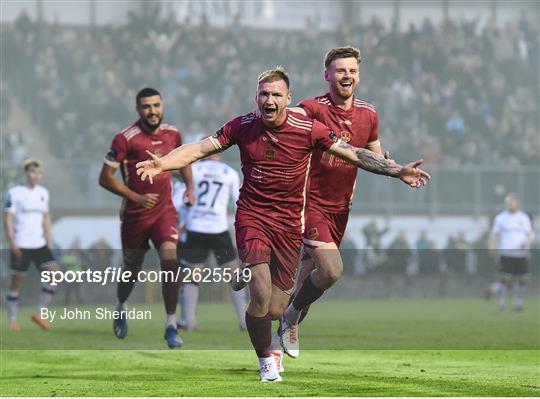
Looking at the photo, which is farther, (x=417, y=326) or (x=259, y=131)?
(x=417, y=326)

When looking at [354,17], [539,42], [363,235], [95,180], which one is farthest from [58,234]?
[539,42]

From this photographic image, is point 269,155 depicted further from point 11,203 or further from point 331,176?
point 11,203

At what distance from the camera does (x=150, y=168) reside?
353 inches

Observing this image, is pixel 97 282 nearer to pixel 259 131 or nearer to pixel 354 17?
pixel 354 17

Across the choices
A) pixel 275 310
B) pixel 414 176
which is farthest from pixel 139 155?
pixel 414 176

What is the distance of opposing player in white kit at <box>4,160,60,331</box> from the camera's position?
60.7 feet

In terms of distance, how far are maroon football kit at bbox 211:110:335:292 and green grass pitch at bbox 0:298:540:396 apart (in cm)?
112

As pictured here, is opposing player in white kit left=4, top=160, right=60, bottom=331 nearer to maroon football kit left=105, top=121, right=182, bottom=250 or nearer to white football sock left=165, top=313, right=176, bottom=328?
maroon football kit left=105, top=121, right=182, bottom=250

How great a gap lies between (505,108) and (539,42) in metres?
2.84

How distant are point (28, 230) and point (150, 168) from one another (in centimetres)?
1041

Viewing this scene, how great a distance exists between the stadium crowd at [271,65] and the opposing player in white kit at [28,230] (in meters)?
12.1

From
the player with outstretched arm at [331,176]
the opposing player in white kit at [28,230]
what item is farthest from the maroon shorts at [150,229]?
the opposing player in white kit at [28,230]

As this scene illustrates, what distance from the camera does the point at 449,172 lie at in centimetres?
2970

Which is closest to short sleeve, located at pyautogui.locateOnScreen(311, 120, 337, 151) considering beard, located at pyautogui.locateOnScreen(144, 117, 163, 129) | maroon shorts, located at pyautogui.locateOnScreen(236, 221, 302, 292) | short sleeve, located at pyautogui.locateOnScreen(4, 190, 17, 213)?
maroon shorts, located at pyautogui.locateOnScreen(236, 221, 302, 292)
